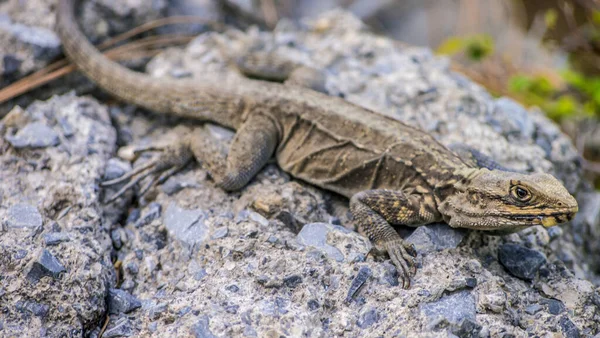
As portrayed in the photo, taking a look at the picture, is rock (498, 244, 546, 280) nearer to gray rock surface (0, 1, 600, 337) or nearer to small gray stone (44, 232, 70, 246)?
gray rock surface (0, 1, 600, 337)

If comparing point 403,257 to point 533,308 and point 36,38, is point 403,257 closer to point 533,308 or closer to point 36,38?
point 533,308

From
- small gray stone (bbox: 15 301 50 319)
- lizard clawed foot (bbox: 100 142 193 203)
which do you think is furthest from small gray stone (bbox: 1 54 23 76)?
small gray stone (bbox: 15 301 50 319)

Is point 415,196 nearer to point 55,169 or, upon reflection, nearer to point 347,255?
point 347,255

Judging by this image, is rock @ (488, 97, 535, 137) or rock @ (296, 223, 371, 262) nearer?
rock @ (296, 223, 371, 262)

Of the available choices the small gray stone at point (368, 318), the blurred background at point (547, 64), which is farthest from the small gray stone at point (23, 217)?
the blurred background at point (547, 64)

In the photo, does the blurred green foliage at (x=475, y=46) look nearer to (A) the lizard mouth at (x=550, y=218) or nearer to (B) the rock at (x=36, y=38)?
(A) the lizard mouth at (x=550, y=218)

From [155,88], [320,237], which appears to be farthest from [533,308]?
[155,88]
